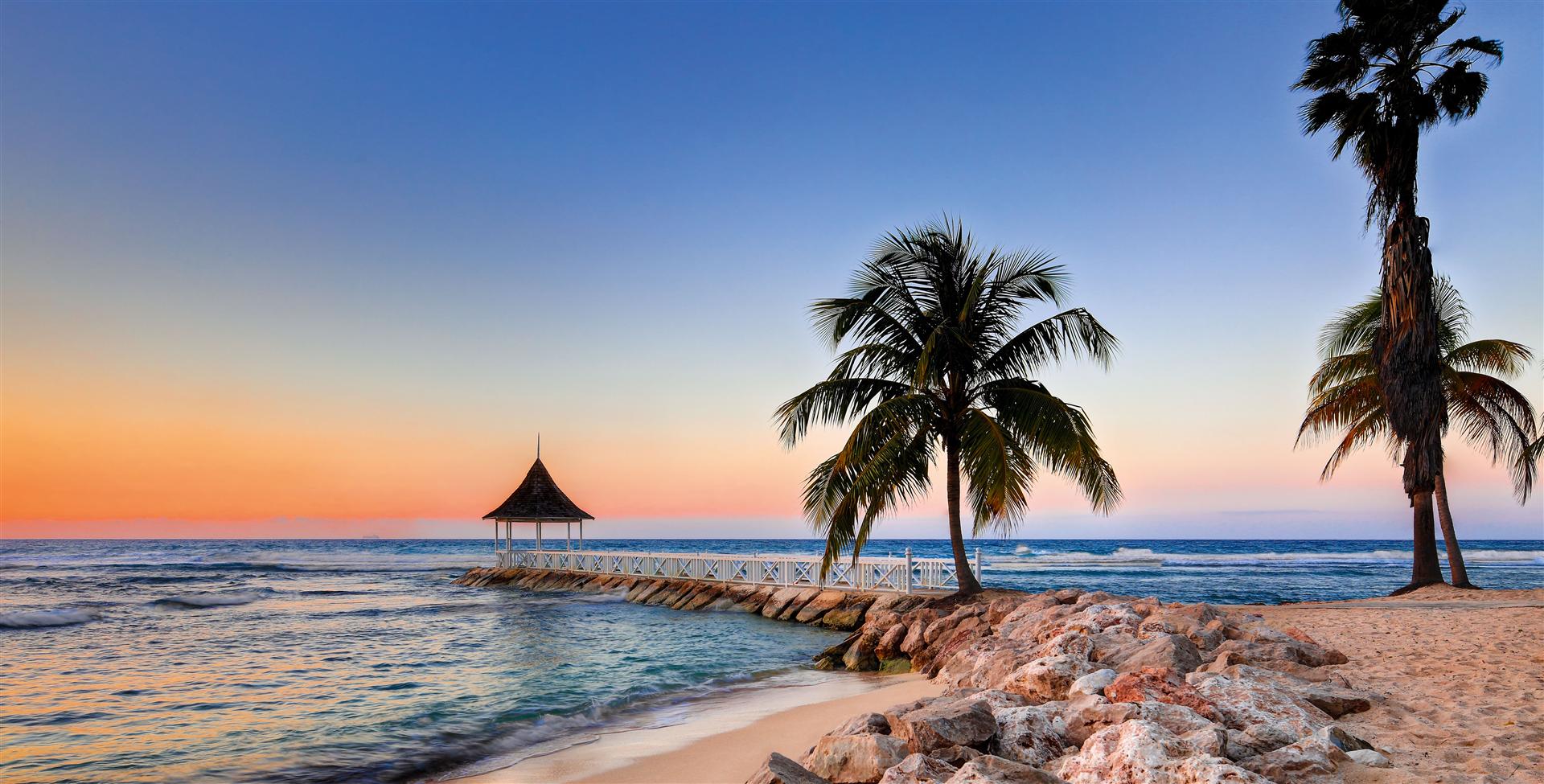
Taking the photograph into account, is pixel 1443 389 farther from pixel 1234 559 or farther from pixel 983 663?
pixel 1234 559

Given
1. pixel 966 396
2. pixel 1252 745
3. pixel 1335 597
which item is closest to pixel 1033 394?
pixel 966 396

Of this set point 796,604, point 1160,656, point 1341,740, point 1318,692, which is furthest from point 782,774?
point 796,604

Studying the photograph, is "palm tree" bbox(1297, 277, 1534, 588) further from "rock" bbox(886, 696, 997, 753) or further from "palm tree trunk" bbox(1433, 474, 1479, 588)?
"rock" bbox(886, 696, 997, 753)

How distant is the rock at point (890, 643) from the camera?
1341 cm

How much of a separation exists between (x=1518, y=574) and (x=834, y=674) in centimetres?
4609

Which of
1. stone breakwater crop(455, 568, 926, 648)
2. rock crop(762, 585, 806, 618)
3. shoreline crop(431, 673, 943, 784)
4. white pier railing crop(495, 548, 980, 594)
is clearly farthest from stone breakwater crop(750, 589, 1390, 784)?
rock crop(762, 585, 806, 618)

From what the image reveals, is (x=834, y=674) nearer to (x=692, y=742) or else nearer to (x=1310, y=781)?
(x=692, y=742)

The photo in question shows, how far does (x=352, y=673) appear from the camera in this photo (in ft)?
45.7

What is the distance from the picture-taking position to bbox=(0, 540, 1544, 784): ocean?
8883mm

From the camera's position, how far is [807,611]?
65.0 feet

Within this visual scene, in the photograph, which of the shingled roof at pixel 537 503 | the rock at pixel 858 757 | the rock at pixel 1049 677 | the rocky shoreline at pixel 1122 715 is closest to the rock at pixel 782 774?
the rocky shoreline at pixel 1122 715

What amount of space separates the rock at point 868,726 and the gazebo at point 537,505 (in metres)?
27.7

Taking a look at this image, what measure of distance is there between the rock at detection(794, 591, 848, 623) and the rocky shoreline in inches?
360

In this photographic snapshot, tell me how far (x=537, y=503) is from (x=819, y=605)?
53.3 feet
